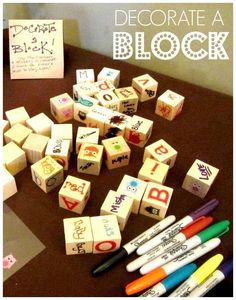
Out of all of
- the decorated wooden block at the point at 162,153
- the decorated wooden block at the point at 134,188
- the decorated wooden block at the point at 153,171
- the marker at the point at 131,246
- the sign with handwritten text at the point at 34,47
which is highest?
the sign with handwritten text at the point at 34,47

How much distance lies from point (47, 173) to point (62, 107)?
0.66 feet

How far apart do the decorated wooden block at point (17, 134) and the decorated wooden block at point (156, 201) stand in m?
0.30

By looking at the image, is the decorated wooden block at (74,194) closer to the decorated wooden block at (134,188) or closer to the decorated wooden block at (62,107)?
the decorated wooden block at (134,188)

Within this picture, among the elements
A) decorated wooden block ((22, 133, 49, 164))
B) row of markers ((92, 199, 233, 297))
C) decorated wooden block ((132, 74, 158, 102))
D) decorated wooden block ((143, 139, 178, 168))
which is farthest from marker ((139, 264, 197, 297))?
decorated wooden block ((132, 74, 158, 102))

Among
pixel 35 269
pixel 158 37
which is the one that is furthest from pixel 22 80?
pixel 35 269

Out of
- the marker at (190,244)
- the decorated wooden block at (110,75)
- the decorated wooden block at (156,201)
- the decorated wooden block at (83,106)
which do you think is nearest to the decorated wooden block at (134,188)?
the decorated wooden block at (156,201)

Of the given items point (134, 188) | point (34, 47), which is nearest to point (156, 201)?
point (134, 188)

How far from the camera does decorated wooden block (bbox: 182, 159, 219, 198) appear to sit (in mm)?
723

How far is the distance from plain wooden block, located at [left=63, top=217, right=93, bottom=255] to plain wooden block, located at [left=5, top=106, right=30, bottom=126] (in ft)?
0.97

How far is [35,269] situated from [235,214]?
0.39m

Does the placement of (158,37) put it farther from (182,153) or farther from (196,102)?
(182,153)

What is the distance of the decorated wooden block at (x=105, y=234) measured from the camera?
24.6 inches

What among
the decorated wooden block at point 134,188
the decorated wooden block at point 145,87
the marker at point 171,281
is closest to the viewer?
the marker at point 171,281

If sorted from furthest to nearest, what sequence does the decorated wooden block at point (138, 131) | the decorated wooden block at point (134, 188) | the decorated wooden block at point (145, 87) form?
1. the decorated wooden block at point (145, 87)
2. the decorated wooden block at point (138, 131)
3. the decorated wooden block at point (134, 188)
